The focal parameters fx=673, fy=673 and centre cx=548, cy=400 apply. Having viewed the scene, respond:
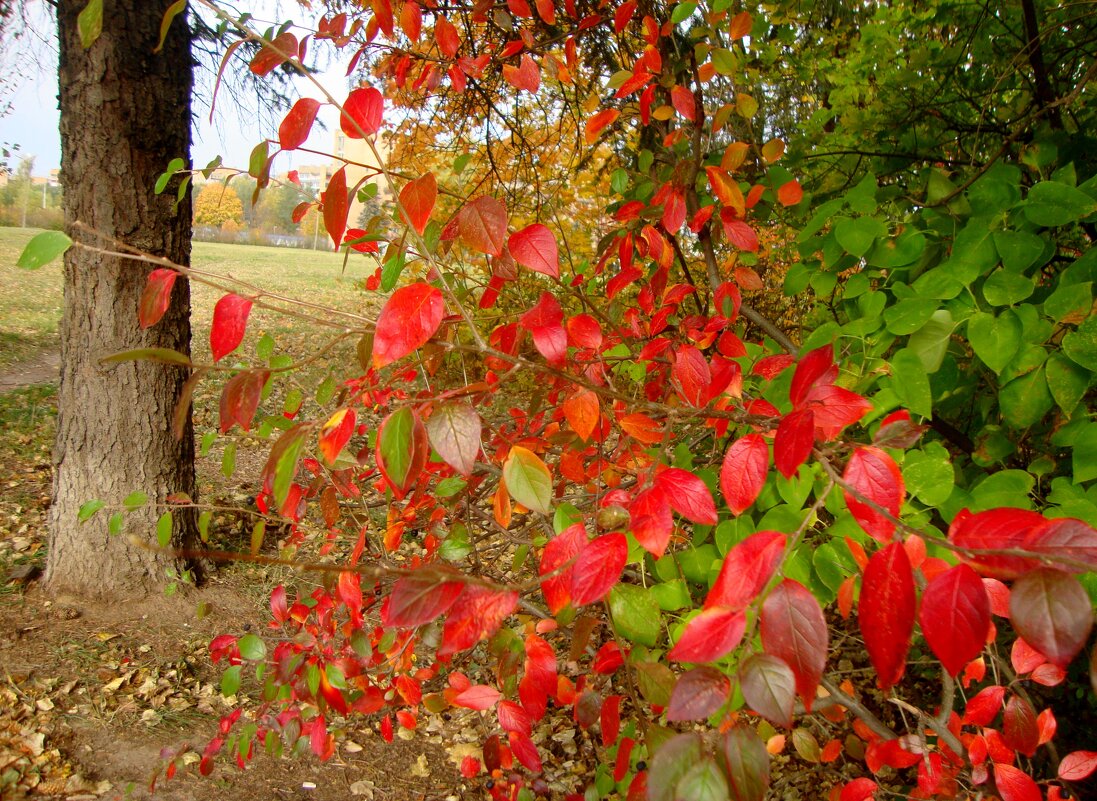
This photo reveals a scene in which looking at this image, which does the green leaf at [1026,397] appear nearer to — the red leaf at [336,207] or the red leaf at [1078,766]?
the red leaf at [1078,766]

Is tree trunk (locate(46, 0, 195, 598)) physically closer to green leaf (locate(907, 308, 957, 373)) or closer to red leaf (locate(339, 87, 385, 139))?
red leaf (locate(339, 87, 385, 139))

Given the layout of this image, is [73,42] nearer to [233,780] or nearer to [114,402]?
[114,402]

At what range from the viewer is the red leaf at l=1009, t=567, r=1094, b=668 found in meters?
0.44

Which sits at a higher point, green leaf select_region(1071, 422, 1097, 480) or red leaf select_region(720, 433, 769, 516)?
green leaf select_region(1071, 422, 1097, 480)

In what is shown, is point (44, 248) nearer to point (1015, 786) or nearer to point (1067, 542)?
point (1067, 542)

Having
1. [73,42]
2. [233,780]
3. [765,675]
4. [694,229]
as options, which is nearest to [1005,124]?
[694,229]

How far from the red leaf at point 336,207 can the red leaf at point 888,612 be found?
652mm

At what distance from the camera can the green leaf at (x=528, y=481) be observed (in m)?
0.79

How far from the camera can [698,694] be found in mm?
521

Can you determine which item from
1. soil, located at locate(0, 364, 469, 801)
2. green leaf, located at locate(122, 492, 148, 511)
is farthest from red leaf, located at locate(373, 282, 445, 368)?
soil, located at locate(0, 364, 469, 801)

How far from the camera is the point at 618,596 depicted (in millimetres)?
932

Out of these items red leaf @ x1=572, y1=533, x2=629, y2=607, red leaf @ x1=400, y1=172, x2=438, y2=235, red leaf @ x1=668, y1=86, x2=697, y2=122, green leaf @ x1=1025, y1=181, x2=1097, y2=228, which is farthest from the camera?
red leaf @ x1=668, y1=86, x2=697, y2=122

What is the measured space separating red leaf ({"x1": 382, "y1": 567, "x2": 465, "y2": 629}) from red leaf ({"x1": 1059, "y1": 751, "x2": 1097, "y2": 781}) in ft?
3.82

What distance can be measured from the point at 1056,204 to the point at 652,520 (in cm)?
83
